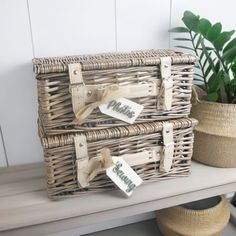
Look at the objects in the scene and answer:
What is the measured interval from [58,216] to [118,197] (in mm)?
147

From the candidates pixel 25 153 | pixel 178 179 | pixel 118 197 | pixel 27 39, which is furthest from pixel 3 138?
pixel 178 179

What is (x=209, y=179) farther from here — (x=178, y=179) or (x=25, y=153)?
(x=25, y=153)

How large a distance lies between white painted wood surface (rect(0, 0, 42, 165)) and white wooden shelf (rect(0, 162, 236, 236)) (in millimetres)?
100

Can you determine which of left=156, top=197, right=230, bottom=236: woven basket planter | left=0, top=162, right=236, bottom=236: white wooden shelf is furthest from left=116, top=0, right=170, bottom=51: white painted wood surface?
left=156, top=197, right=230, bottom=236: woven basket planter

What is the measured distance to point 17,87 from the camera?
78 centimetres

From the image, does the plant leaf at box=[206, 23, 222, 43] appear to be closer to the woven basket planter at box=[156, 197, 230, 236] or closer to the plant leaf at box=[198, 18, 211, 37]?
the plant leaf at box=[198, 18, 211, 37]

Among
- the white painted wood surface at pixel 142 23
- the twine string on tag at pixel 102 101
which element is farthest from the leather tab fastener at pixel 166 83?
the white painted wood surface at pixel 142 23

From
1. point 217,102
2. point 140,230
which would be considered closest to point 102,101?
point 217,102

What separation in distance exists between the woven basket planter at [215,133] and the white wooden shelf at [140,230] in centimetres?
40

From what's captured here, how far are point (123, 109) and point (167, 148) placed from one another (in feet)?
0.51

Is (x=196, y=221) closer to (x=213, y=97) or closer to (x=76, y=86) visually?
(x=213, y=97)

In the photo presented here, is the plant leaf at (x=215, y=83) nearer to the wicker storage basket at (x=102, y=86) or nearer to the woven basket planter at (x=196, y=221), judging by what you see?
the wicker storage basket at (x=102, y=86)

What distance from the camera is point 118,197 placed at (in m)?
0.65

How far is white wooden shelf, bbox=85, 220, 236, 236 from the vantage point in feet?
3.28
